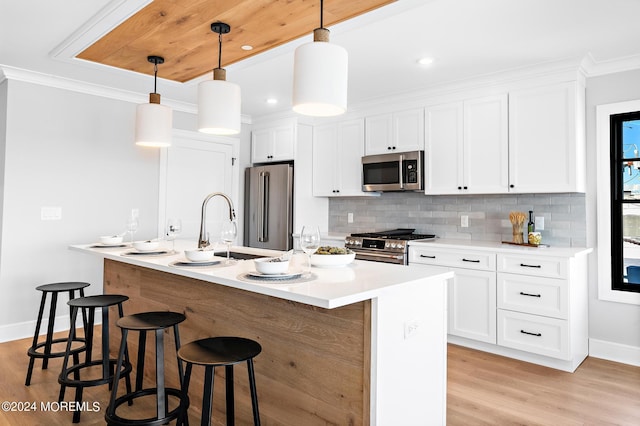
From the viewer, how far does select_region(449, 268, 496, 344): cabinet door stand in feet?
11.6

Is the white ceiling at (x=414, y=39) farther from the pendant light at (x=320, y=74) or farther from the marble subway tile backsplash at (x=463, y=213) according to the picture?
the marble subway tile backsplash at (x=463, y=213)

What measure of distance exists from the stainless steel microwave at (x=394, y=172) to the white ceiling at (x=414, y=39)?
2.23 feet

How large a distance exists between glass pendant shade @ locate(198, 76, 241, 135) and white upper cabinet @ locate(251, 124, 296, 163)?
2463mm

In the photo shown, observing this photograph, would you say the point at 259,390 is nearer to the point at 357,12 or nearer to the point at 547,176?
the point at 357,12

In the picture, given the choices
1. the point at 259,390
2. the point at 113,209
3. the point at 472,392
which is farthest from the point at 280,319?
the point at 113,209

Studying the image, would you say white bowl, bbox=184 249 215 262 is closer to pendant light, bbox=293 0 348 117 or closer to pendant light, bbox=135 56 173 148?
pendant light, bbox=293 0 348 117

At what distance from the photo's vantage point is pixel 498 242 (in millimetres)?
3996

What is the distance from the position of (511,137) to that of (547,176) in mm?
439

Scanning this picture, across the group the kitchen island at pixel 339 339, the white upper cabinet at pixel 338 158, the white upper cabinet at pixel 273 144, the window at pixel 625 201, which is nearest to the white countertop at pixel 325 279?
the kitchen island at pixel 339 339

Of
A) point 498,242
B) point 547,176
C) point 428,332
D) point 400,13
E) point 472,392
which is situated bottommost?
point 472,392


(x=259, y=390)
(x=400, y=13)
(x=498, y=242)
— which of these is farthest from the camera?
(x=498, y=242)

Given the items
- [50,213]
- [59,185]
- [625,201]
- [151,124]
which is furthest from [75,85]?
[625,201]

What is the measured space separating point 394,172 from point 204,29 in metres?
2.27

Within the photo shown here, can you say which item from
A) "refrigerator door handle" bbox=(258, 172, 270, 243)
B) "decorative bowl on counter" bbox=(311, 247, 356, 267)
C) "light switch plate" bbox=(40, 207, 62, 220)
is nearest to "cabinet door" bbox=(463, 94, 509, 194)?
"decorative bowl on counter" bbox=(311, 247, 356, 267)
